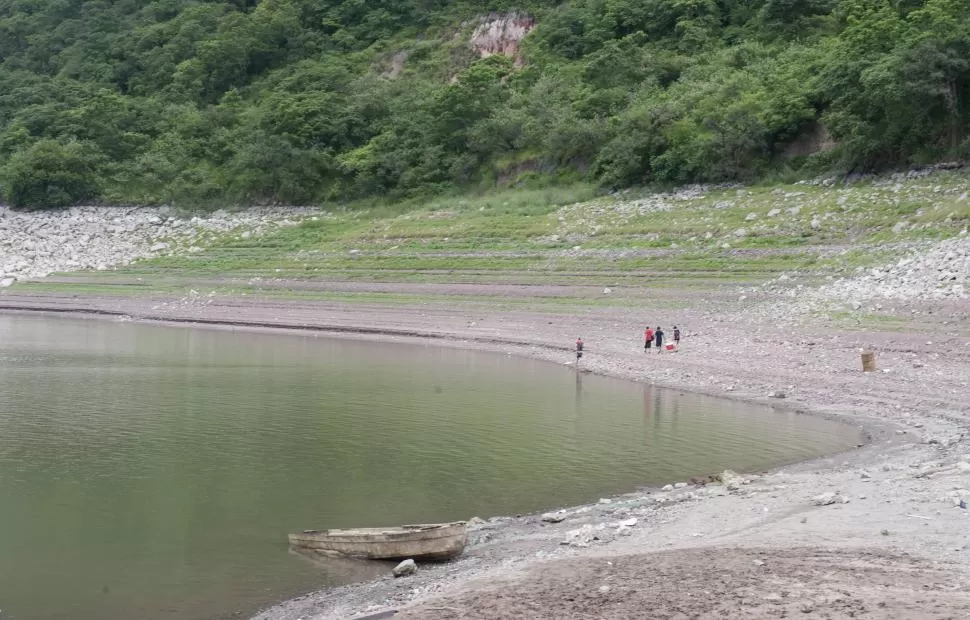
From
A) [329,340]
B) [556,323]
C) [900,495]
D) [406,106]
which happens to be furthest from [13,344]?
[406,106]

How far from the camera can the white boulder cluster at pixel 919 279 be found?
27.7 meters

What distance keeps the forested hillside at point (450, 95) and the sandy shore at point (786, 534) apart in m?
20.4

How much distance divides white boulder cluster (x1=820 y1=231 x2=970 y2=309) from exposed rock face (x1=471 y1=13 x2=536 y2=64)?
49.2 metres

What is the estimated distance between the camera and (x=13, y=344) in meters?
36.4

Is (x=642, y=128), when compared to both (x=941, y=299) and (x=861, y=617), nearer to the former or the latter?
(x=941, y=299)

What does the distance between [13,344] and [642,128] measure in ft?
107

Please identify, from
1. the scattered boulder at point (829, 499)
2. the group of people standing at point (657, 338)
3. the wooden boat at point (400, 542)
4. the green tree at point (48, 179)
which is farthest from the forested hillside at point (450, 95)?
the wooden boat at point (400, 542)

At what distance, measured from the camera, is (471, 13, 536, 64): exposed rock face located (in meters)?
75.8

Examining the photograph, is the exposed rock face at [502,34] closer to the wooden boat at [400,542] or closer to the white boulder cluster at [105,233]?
the white boulder cluster at [105,233]

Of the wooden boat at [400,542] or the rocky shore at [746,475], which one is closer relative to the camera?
the rocky shore at [746,475]

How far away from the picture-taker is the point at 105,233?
207 feet

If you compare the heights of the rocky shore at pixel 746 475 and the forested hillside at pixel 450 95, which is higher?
the forested hillside at pixel 450 95

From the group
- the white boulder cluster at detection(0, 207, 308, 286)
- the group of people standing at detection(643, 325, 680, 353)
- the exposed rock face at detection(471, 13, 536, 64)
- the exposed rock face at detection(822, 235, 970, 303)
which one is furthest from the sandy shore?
the exposed rock face at detection(471, 13, 536, 64)

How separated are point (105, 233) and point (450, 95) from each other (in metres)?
25.3
